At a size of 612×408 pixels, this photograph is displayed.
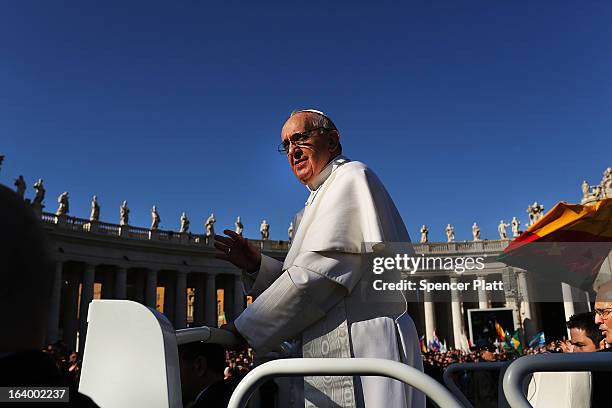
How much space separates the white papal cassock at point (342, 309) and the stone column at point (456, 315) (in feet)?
196

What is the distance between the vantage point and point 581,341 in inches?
271

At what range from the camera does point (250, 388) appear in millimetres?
1880

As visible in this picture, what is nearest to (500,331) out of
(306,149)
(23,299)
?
(306,149)

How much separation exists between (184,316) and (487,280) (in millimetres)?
38859


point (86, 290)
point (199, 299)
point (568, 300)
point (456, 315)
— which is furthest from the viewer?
point (456, 315)

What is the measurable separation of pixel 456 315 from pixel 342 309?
61.9 metres

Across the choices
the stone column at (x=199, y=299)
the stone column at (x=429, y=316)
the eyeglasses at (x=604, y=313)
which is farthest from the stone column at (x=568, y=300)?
the eyeglasses at (x=604, y=313)

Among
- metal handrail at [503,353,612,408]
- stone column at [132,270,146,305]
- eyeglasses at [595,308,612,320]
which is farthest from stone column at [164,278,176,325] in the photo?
metal handrail at [503,353,612,408]

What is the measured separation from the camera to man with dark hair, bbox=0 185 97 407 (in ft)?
4.37

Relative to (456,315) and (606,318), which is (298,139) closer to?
(606,318)

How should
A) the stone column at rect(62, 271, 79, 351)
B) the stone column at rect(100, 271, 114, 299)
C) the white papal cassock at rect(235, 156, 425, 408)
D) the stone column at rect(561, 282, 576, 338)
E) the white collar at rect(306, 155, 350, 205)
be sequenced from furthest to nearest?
1. the stone column at rect(561, 282, 576, 338)
2. the stone column at rect(100, 271, 114, 299)
3. the stone column at rect(62, 271, 79, 351)
4. the white collar at rect(306, 155, 350, 205)
5. the white papal cassock at rect(235, 156, 425, 408)

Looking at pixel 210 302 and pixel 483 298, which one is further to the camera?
pixel 483 298

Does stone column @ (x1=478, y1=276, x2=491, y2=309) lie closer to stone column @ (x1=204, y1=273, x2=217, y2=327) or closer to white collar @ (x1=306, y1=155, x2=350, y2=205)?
stone column @ (x1=204, y1=273, x2=217, y2=327)

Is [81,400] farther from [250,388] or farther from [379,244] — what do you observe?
[379,244]
